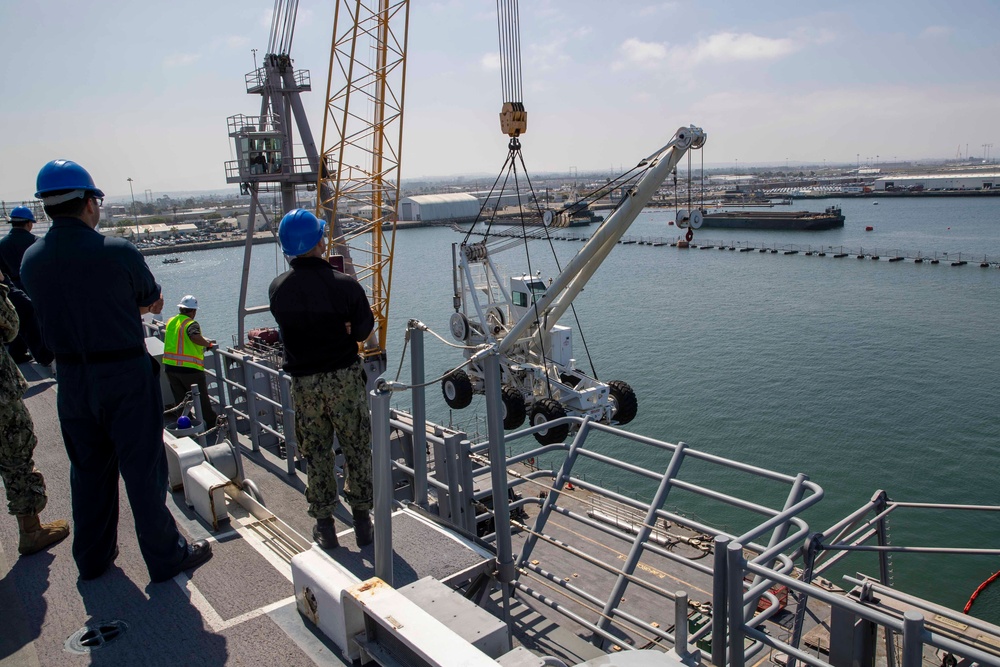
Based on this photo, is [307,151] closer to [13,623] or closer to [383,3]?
[383,3]

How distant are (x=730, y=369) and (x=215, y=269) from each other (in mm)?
51947

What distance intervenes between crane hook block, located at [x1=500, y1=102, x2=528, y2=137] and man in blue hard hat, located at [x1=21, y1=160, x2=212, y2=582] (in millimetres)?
12610

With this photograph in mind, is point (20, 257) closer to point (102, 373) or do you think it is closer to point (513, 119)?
point (102, 373)

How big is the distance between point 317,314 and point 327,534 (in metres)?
1.21

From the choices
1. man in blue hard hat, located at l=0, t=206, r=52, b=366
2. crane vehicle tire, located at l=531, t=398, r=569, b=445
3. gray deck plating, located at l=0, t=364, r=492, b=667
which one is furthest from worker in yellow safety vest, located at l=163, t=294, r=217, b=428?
crane vehicle tire, located at l=531, t=398, r=569, b=445

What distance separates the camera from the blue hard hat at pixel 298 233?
338cm

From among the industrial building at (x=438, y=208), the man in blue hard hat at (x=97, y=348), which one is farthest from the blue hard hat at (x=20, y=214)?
the industrial building at (x=438, y=208)

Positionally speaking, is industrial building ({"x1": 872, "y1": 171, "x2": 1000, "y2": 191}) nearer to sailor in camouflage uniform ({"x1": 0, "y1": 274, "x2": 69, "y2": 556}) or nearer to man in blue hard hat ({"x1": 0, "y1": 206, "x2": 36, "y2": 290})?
man in blue hard hat ({"x1": 0, "y1": 206, "x2": 36, "y2": 290})

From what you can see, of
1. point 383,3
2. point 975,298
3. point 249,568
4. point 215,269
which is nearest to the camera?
point 249,568

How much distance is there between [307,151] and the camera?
23359 millimetres

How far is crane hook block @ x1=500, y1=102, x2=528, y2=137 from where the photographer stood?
49.0 feet

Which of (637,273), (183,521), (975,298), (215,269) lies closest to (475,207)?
(215,269)

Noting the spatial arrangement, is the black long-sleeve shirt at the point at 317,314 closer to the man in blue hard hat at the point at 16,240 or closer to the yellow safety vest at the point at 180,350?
the yellow safety vest at the point at 180,350

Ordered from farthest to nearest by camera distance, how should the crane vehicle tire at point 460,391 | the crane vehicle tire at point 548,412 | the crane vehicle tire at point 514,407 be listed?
the crane vehicle tire at point 460,391
the crane vehicle tire at point 514,407
the crane vehicle tire at point 548,412
